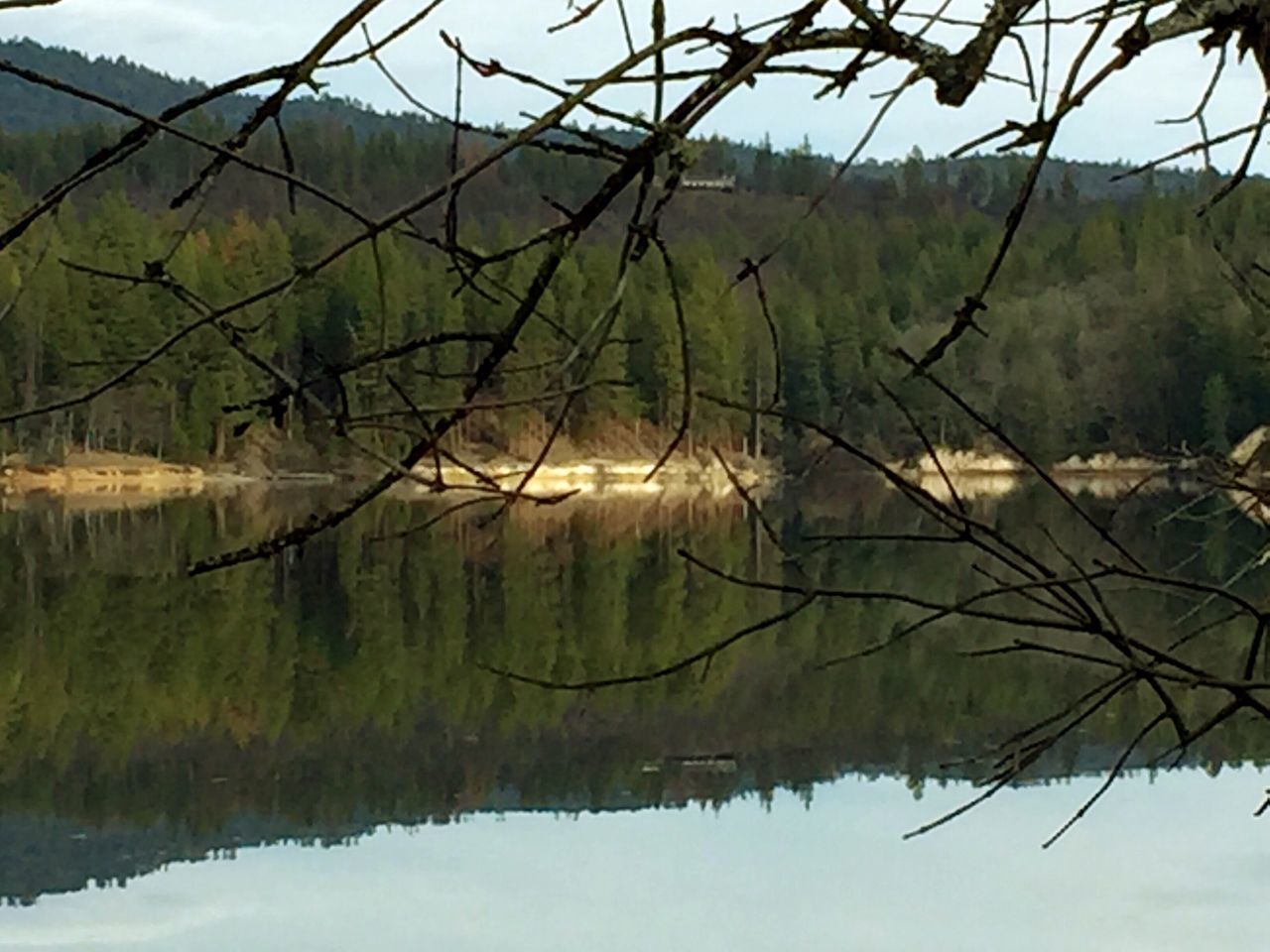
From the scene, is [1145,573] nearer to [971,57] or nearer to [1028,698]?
[971,57]

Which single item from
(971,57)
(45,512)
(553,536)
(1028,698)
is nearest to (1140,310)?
(553,536)

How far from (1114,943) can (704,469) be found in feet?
132

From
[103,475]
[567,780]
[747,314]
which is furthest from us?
[103,475]

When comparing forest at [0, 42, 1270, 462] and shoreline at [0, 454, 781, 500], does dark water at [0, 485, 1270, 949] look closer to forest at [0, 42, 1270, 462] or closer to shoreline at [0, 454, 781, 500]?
forest at [0, 42, 1270, 462]

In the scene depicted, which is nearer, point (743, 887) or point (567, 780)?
point (743, 887)

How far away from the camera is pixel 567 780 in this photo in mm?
11750

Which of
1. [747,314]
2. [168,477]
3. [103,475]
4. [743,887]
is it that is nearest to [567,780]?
[743,887]

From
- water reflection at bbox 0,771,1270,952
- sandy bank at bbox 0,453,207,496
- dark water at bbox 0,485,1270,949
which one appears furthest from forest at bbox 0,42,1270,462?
water reflection at bbox 0,771,1270,952

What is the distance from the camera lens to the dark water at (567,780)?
8.25 meters

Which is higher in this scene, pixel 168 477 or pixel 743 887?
pixel 168 477

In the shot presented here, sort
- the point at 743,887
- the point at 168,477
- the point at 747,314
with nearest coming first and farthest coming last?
1. the point at 743,887
2. the point at 747,314
3. the point at 168,477

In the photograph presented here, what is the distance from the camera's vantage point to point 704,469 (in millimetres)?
47750

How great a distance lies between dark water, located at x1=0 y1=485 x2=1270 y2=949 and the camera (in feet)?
27.1

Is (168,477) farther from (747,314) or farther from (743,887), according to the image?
(743,887)
